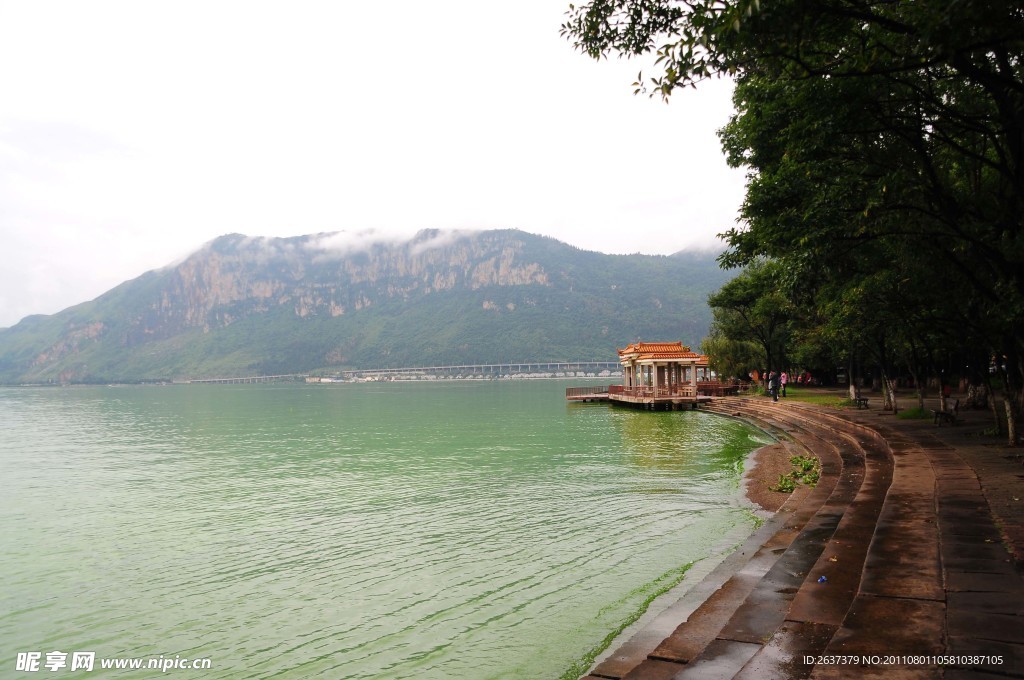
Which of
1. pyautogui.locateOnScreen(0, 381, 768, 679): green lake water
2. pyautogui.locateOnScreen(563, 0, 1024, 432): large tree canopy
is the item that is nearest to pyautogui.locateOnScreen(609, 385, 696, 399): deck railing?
pyautogui.locateOnScreen(0, 381, 768, 679): green lake water

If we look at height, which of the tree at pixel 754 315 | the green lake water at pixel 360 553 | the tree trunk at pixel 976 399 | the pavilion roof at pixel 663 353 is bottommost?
the green lake water at pixel 360 553

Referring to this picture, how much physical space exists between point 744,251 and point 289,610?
2102 centimetres

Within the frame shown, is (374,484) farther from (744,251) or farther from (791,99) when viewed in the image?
(791,99)

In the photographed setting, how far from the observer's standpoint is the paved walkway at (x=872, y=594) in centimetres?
572

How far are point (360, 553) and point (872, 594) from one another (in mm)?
11310

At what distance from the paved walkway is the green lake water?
6.74 ft

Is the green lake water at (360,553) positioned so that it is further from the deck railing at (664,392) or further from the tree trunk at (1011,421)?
the deck railing at (664,392)

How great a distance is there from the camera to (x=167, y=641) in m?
Answer: 10.8

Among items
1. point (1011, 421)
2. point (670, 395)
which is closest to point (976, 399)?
point (1011, 421)

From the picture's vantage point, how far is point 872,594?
23.6 feet

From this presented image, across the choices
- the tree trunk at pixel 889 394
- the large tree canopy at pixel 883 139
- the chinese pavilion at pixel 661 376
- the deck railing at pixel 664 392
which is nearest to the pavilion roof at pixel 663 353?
the chinese pavilion at pixel 661 376

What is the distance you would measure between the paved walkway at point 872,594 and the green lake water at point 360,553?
6.74 ft

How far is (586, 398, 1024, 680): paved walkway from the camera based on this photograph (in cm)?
572

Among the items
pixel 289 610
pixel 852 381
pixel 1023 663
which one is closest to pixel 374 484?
pixel 289 610
